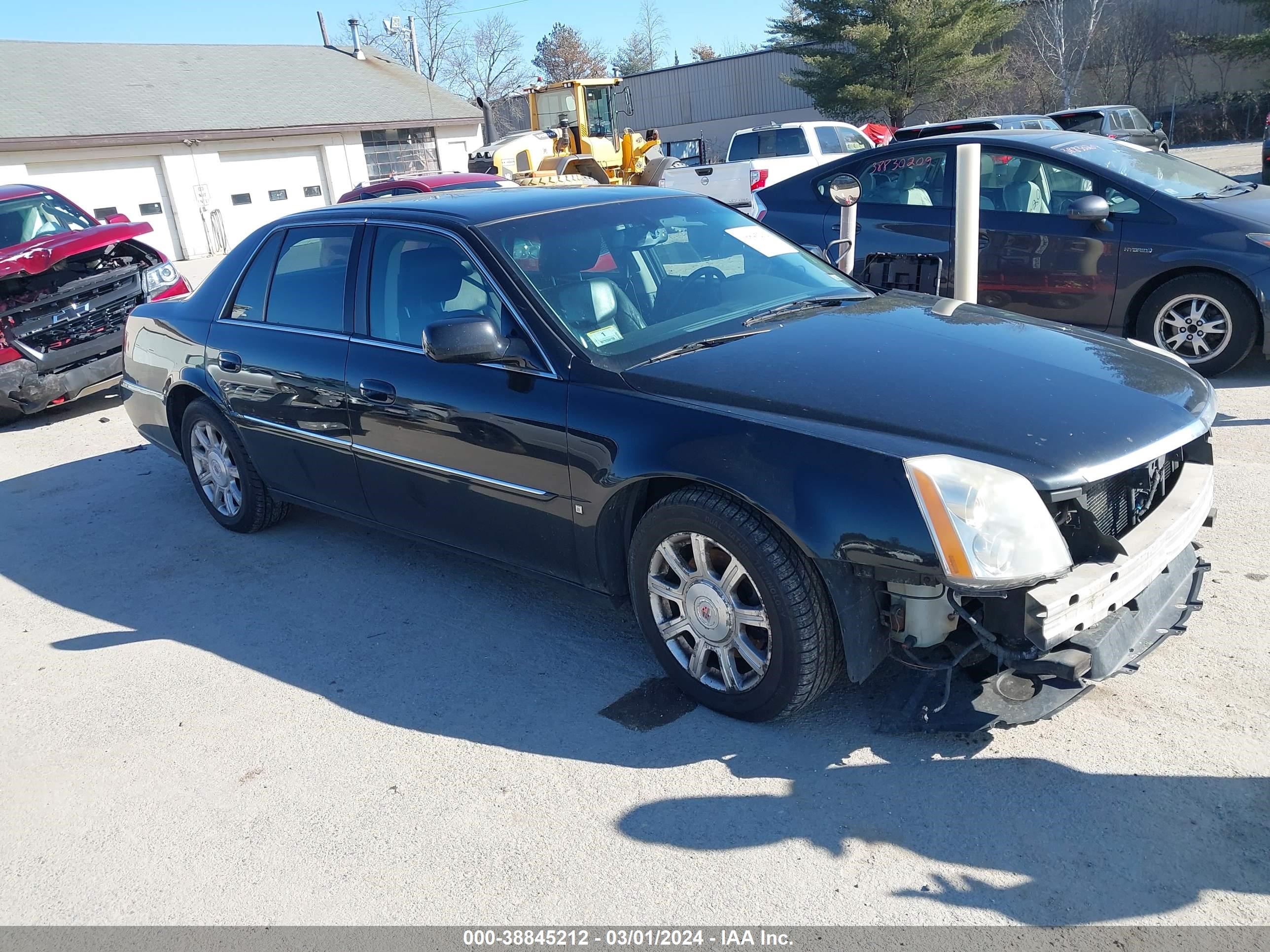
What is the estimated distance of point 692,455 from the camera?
3148 mm

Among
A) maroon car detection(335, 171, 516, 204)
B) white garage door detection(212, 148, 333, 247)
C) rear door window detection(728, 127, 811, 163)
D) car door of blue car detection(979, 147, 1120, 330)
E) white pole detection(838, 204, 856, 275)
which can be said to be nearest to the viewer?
white pole detection(838, 204, 856, 275)

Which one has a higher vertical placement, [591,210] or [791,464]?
[591,210]

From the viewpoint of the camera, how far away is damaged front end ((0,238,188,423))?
27.2ft

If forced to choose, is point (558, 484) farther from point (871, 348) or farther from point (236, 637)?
point (236, 637)

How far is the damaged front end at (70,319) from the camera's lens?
8.30 m

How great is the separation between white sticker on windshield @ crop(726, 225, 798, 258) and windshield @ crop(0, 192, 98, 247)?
7.43 meters

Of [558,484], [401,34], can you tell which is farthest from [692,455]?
[401,34]

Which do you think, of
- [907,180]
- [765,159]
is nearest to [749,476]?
[907,180]

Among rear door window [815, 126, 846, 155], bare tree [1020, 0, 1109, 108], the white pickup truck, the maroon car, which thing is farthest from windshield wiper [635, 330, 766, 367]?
bare tree [1020, 0, 1109, 108]

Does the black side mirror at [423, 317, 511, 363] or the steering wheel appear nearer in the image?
the black side mirror at [423, 317, 511, 363]

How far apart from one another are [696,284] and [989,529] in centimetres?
179

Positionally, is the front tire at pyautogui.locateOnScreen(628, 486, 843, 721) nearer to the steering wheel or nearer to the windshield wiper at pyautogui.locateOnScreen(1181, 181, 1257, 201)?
the steering wheel

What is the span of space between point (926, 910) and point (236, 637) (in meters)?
3.11

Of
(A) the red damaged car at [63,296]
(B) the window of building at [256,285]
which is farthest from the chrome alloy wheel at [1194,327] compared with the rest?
(A) the red damaged car at [63,296]
